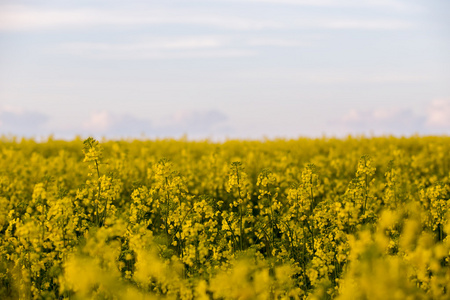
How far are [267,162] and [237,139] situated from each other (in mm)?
5694

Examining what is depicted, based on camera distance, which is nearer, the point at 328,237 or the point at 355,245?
the point at 355,245

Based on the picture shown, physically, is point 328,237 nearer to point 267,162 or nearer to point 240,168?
point 240,168

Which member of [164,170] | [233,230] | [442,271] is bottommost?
[442,271]

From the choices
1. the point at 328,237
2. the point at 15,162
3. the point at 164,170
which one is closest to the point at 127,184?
the point at 15,162

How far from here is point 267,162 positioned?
11297mm

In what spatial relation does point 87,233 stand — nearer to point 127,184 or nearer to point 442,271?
point 442,271

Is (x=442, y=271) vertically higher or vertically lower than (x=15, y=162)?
lower

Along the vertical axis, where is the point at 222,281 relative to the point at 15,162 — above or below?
below

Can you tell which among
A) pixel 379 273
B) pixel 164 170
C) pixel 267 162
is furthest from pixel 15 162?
pixel 379 273

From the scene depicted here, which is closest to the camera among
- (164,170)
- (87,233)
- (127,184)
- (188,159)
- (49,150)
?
(87,233)

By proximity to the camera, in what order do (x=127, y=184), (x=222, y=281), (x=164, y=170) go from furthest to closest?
(x=127, y=184) < (x=164, y=170) < (x=222, y=281)

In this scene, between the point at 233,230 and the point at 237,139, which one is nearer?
the point at 233,230

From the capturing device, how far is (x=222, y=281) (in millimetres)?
4117

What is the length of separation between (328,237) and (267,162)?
577 cm
